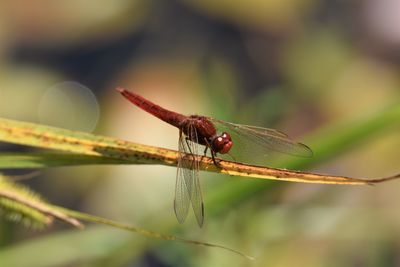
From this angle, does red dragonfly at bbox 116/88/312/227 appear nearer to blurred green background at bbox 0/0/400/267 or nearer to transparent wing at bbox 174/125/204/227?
transparent wing at bbox 174/125/204/227

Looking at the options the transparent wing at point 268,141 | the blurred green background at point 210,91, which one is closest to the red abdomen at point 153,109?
the transparent wing at point 268,141

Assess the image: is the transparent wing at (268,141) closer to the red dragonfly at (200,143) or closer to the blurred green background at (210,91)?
the red dragonfly at (200,143)

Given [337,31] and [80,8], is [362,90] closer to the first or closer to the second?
[337,31]

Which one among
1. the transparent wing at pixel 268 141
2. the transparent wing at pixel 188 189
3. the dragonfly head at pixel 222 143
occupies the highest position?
the transparent wing at pixel 268 141

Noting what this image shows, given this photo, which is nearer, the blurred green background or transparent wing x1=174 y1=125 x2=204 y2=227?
transparent wing x1=174 y1=125 x2=204 y2=227

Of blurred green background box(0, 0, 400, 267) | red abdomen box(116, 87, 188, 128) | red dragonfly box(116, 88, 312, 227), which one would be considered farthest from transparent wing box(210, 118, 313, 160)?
blurred green background box(0, 0, 400, 267)

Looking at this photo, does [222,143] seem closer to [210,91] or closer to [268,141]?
[268,141]

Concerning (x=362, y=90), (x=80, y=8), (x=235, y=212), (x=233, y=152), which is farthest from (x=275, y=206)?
(x=80, y=8)

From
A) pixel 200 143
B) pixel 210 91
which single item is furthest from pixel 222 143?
pixel 210 91
